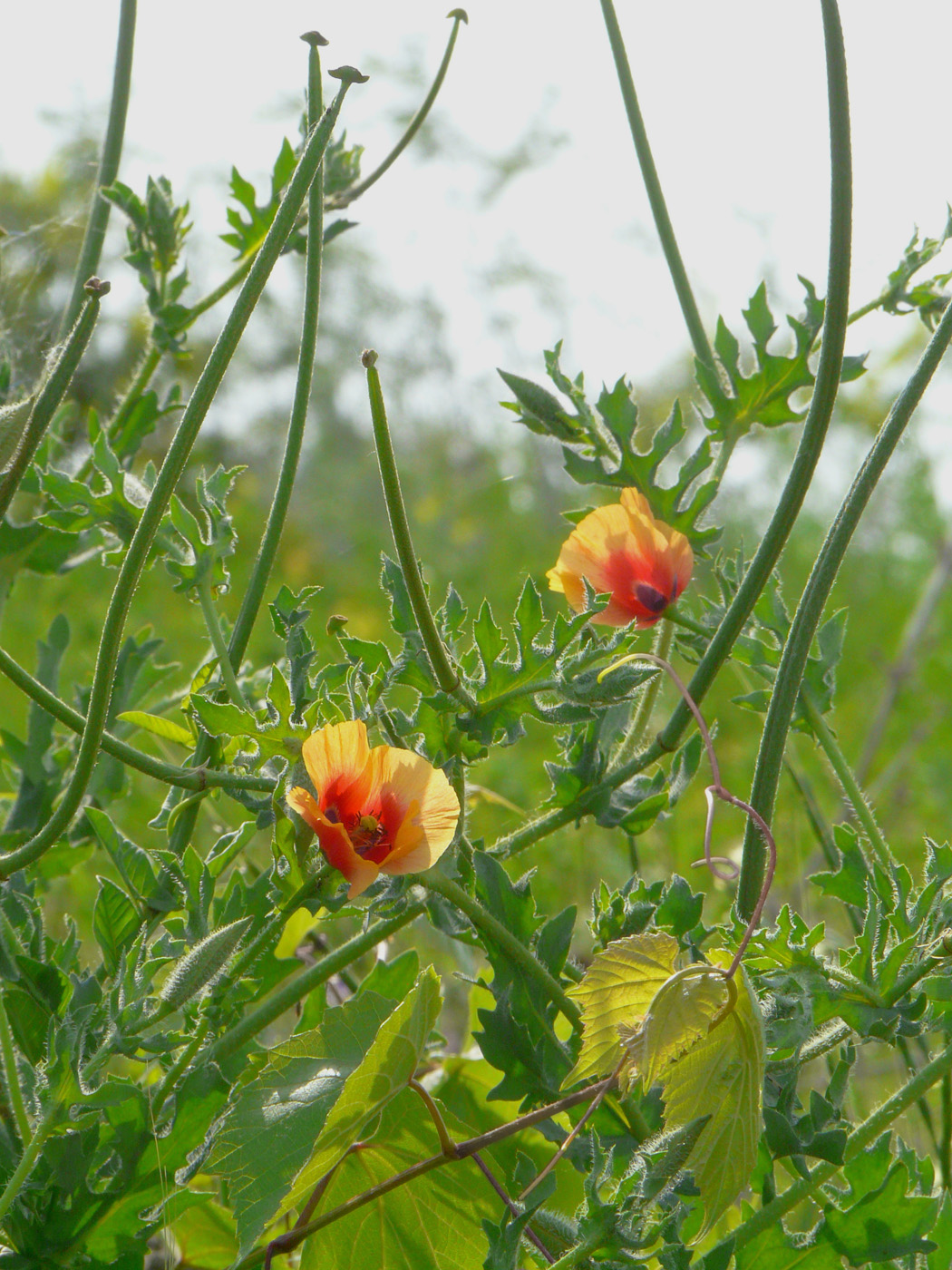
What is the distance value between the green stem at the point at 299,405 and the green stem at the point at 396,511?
0.43 ft

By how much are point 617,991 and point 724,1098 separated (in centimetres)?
6

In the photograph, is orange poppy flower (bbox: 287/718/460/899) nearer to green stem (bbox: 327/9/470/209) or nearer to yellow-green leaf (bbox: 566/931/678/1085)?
yellow-green leaf (bbox: 566/931/678/1085)

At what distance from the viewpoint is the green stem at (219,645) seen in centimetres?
57

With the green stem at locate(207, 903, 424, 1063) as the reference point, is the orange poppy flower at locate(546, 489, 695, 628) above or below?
above

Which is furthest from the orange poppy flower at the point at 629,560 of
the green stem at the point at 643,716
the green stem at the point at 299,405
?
the green stem at the point at 299,405

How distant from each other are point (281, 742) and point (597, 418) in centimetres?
30

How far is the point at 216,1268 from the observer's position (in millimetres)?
677

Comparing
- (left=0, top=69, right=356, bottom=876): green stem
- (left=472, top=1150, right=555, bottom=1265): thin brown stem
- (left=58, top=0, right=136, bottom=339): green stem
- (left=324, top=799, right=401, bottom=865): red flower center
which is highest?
(left=58, top=0, right=136, bottom=339): green stem

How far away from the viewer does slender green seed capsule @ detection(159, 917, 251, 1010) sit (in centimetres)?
48

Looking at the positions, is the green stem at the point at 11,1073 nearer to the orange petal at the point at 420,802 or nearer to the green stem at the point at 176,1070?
the green stem at the point at 176,1070

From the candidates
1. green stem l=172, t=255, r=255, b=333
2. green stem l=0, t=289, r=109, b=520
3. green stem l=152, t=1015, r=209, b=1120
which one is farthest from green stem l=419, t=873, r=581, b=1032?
green stem l=172, t=255, r=255, b=333

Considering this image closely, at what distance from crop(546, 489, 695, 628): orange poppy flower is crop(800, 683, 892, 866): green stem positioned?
110mm

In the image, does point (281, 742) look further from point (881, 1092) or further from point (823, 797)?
point (823, 797)

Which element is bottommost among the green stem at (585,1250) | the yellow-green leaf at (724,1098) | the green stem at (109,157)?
the green stem at (585,1250)
